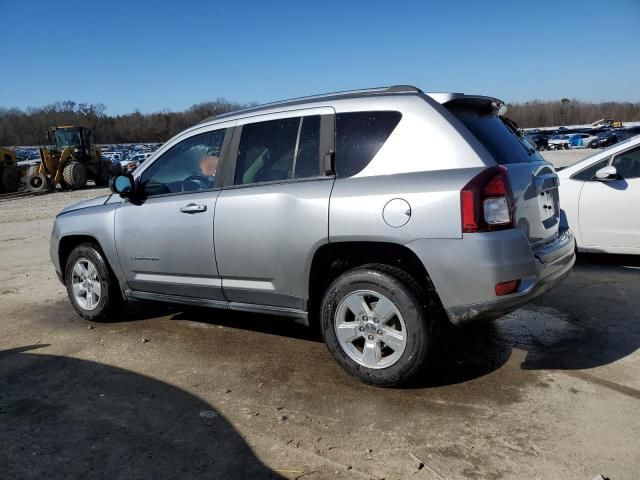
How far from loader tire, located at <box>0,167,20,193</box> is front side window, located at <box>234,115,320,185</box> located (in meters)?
24.6

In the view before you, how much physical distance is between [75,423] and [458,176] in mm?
2767

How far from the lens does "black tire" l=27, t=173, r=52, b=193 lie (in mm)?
24500

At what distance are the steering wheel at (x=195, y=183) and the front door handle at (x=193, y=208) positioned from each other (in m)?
0.17

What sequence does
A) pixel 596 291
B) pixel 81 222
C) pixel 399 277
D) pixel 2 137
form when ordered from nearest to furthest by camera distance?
pixel 399 277
pixel 81 222
pixel 596 291
pixel 2 137

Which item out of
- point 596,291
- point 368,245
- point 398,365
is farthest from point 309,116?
point 596,291

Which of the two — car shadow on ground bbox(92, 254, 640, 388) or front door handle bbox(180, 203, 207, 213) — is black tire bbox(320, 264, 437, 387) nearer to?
car shadow on ground bbox(92, 254, 640, 388)

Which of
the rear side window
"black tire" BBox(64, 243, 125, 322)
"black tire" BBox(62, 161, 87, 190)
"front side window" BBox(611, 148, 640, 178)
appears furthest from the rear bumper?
"black tire" BBox(62, 161, 87, 190)

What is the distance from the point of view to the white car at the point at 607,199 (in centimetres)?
620

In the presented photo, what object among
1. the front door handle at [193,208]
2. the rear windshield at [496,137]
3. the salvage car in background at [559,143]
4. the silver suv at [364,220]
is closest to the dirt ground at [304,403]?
the silver suv at [364,220]

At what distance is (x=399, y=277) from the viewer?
3.51m

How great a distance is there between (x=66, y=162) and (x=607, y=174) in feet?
79.7

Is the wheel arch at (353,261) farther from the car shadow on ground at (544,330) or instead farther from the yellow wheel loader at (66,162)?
the yellow wheel loader at (66,162)

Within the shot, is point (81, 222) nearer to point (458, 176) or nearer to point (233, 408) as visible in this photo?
point (233, 408)

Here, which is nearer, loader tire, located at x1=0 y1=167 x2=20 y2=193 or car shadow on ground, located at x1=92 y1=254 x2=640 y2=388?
car shadow on ground, located at x1=92 y1=254 x2=640 y2=388
